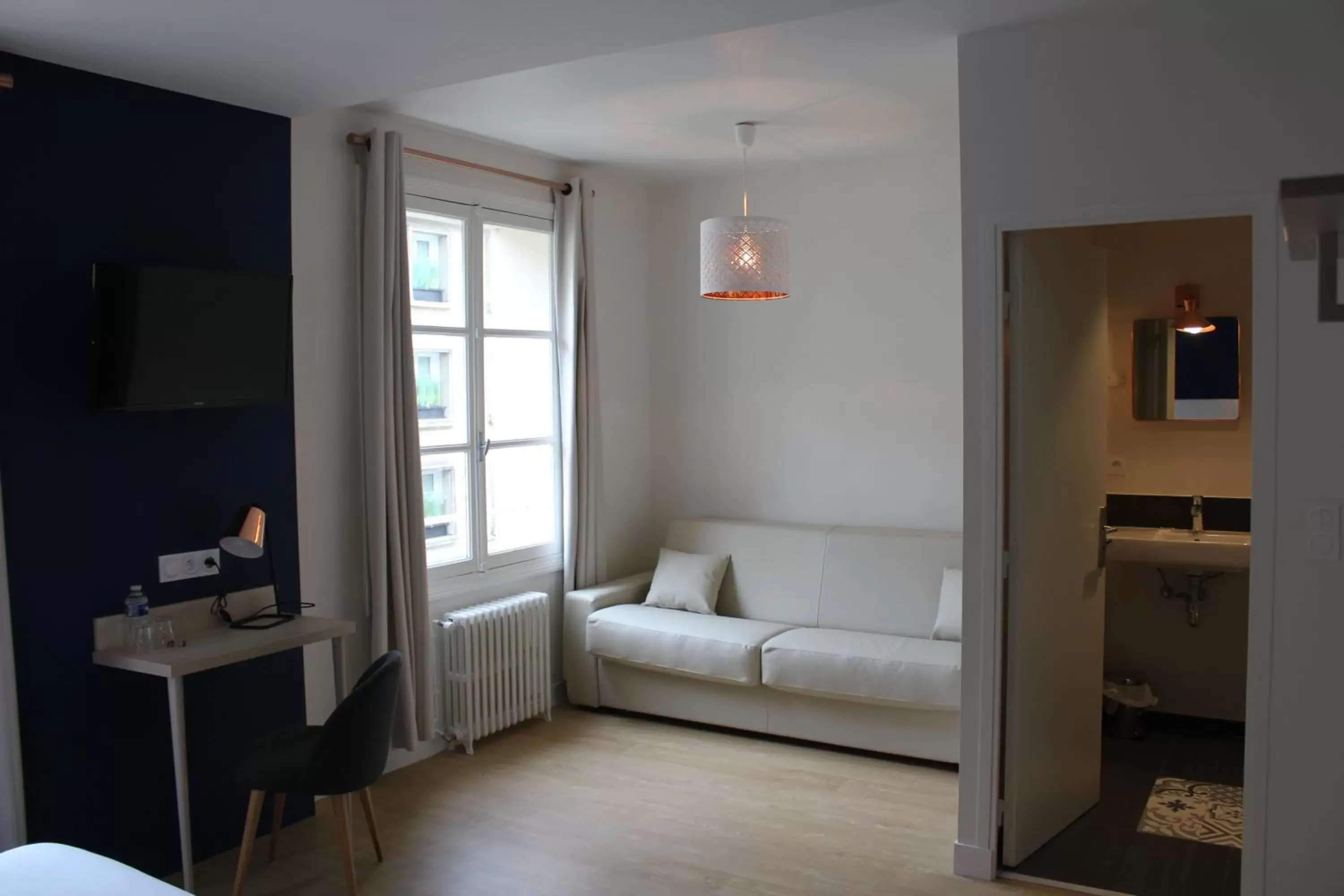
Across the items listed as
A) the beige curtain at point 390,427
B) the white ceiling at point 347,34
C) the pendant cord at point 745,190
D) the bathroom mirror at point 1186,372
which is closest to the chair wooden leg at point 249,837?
the beige curtain at point 390,427

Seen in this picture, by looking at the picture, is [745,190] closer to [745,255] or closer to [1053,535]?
[745,255]

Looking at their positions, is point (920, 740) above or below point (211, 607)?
below

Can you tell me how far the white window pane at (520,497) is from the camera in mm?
5031

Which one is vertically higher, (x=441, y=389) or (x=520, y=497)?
(x=441, y=389)

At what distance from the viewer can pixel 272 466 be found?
3807mm

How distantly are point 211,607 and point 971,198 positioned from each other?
284cm

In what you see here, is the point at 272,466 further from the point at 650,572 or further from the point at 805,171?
the point at 805,171

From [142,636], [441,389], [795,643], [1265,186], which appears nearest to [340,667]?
[142,636]

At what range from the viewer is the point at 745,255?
4441 mm

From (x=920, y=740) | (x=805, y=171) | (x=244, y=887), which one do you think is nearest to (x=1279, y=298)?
(x=920, y=740)

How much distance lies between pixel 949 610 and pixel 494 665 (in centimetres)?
202

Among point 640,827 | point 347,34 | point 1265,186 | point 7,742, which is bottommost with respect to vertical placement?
point 640,827

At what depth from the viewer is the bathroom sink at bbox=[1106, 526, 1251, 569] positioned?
14.2ft

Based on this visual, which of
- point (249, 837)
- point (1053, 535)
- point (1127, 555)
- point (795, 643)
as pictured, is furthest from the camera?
point (795, 643)
